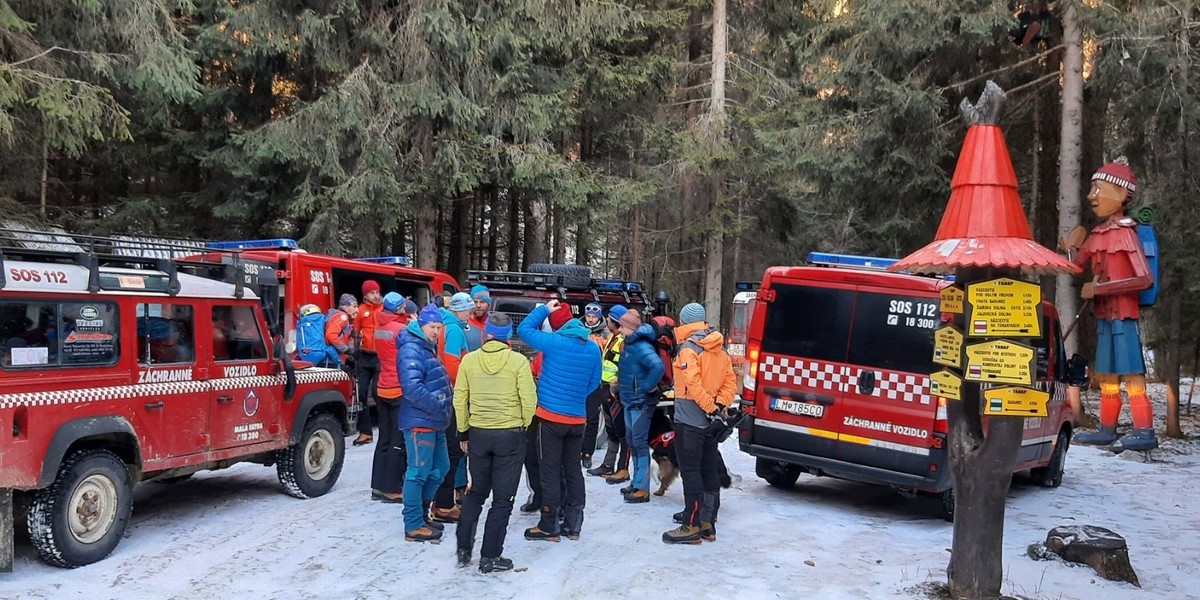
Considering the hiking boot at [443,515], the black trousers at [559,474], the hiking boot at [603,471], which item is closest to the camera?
the black trousers at [559,474]

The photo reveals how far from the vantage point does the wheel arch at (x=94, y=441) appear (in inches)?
227

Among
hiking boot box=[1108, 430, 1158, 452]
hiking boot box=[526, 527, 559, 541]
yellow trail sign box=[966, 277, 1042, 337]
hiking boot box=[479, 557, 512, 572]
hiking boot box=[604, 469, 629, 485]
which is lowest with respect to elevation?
hiking boot box=[604, 469, 629, 485]

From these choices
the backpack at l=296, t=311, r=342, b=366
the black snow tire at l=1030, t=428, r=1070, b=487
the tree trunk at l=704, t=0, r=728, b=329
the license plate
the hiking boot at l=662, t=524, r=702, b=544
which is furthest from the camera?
the tree trunk at l=704, t=0, r=728, b=329

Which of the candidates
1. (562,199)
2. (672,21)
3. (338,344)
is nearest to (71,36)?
(338,344)

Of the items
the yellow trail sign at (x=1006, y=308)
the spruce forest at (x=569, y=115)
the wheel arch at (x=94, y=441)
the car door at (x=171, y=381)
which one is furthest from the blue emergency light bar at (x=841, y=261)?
the wheel arch at (x=94, y=441)

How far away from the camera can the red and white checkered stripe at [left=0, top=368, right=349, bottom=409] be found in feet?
18.7

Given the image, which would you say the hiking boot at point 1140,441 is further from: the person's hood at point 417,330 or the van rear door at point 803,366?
the person's hood at point 417,330

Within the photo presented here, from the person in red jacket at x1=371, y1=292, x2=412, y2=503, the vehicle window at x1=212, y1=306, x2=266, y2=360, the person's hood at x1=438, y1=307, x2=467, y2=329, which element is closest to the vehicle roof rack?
the vehicle window at x1=212, y1=306, x2=266, y2=360

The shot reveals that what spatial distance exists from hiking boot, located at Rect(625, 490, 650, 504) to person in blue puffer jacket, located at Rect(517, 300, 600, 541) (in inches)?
62.4

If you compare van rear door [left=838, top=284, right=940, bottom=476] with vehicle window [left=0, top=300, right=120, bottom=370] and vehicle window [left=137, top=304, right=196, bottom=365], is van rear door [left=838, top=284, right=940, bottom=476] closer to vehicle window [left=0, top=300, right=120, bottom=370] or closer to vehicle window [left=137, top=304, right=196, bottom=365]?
vehicle window [left=137, top=304, right=196, bottom=365]

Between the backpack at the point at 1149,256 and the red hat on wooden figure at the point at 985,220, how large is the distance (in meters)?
0.81

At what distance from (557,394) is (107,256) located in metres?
3.40

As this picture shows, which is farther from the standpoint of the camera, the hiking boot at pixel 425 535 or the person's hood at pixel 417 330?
the hiking boot at pixel 425 535

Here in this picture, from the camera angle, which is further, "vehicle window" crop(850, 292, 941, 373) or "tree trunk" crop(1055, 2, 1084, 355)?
"tree trunk" crop(1055, 2, 1084, 355)
